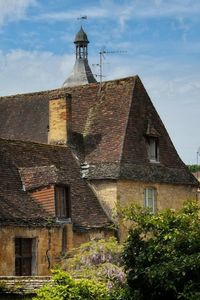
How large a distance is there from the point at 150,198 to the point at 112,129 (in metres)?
3.58

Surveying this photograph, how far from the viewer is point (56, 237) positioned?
3131 centimetres

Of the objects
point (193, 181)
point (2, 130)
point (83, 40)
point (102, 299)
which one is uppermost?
point (83, 40)

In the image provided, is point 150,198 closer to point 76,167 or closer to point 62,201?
point 76,167

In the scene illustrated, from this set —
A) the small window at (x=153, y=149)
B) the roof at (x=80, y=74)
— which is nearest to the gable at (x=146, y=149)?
the small window at (x=153, y=149)

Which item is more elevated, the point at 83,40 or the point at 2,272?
the point at 83,40

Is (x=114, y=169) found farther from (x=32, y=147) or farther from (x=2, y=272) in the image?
(x=2, y=272)

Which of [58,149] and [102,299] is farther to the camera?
[58,149]

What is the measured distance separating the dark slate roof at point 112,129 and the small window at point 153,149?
0.27 meters

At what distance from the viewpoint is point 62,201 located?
32344 millimetres

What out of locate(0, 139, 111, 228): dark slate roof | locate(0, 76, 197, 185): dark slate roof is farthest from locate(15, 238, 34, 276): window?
locate(0, 76, 197, 185): dark slate roof

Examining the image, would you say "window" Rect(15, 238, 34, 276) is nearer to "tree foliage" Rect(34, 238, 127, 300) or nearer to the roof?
"tree foliage" Rect(34, 238, 127, 300)

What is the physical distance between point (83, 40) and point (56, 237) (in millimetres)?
39875

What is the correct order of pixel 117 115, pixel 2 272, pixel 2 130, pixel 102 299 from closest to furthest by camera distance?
pixel 102 299 → pixel 2 272 → pixel 117 115 → pixel 2 130

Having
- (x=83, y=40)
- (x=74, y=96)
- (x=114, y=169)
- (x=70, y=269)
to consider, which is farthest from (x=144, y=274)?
(x=83, y=40)
